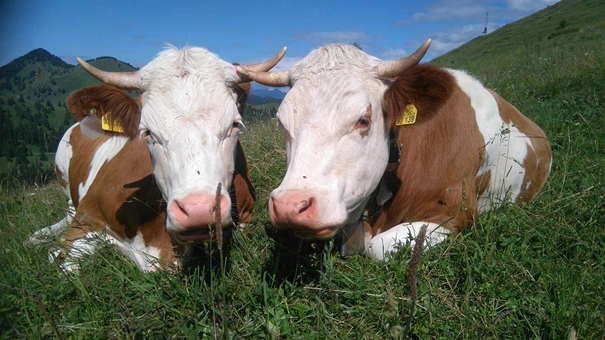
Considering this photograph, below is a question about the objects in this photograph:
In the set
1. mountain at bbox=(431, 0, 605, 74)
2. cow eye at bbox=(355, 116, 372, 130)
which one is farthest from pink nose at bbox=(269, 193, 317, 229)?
mountain at bbox=(431, 0, 605, 74)

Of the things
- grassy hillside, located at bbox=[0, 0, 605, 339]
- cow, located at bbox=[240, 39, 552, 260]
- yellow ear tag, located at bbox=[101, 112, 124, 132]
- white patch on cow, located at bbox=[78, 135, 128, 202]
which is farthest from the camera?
white patch on cow, located at bbox=[78, 135, 128, 202]

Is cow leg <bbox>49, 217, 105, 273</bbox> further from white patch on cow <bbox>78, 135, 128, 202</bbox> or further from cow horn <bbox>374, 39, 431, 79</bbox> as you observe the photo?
cow horn <bbox>374, 39, 431, 79</bbox>

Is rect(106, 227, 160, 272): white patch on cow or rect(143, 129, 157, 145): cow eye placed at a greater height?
rect(143, 129, 157, 145): cow eye

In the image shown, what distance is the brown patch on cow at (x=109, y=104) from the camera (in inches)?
146

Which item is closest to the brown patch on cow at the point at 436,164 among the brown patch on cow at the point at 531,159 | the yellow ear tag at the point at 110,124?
the brown patch on cow at the point at 531,159

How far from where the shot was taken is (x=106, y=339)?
238 cm

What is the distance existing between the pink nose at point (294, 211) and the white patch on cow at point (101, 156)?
287 centimetres

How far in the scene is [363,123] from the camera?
9.98 feet

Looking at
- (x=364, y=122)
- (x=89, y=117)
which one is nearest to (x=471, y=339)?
(x=364, y=122)

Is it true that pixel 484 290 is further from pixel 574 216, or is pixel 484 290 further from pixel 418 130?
pixel 418 130

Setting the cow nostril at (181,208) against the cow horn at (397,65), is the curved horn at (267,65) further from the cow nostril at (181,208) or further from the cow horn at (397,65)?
the cow nostril at (181,208)

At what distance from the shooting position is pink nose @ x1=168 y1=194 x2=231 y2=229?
2.70m

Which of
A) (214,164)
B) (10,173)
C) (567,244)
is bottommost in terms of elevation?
(10,173)

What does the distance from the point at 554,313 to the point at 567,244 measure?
0.96 meters
